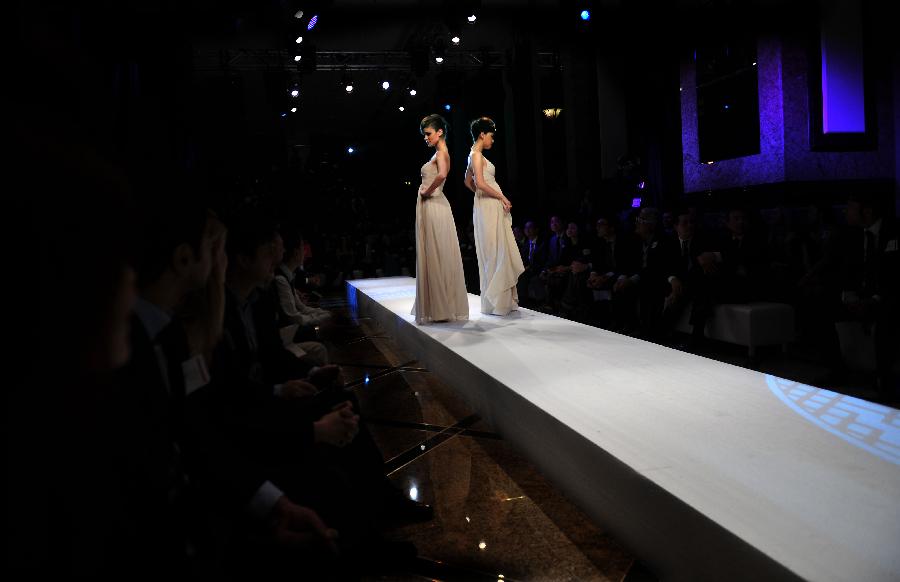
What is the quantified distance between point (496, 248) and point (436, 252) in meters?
0.49

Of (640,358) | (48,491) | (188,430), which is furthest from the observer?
(640,358)

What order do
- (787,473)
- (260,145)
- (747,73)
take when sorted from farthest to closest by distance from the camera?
(260,145) → (747,73) → (787,473)

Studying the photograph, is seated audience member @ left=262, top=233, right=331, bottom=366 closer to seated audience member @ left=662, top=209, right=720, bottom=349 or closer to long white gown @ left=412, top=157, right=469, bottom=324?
long white gown @ left=412, top=157, right=469, bottom=324

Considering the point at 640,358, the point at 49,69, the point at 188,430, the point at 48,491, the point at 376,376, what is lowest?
the point at 376,376

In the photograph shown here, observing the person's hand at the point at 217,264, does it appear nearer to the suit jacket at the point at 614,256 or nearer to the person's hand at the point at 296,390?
the person's hand at the point at 296,390

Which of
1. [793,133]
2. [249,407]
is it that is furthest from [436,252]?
[793,133]

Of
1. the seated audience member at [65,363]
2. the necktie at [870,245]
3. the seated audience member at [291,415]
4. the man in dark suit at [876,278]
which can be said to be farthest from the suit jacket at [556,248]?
the seated audience member at [65,363]

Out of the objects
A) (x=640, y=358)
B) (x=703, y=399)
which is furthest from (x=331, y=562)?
(x=640, y=358)

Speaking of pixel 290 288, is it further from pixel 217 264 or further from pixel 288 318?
pixel 217 264

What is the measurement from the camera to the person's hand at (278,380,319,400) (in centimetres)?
171

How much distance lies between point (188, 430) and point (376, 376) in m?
3.26

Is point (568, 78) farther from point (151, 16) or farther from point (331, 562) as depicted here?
Result: point (331, 562)

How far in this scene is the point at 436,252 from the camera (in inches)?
175

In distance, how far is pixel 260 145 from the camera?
50.8ft
